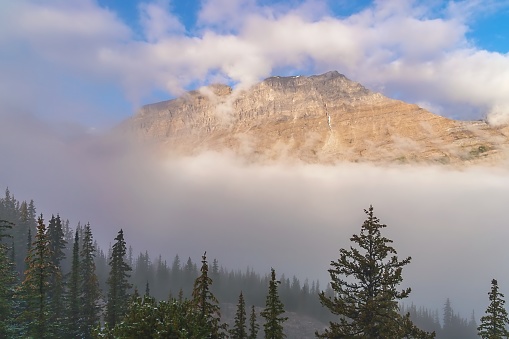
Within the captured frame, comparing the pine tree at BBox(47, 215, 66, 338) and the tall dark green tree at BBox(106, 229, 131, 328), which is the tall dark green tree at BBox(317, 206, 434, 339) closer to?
the tall dark green tree at BBox(106, 229, 131, 328)

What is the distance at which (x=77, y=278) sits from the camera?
194 ft

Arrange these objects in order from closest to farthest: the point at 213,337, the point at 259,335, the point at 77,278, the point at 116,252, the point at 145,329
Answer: the point at 145,329 < the point at 213,337 < the point at 116,252 < the point at 77,278 < the point at 259,335

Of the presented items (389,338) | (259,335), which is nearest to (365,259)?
(389,338)

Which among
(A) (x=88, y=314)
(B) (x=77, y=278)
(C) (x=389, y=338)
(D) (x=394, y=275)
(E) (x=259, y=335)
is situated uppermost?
(D) (x=394, y=275)

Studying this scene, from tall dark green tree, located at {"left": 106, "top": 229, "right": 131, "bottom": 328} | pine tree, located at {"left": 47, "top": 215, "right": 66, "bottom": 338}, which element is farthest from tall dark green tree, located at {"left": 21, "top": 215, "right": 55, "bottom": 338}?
pine tree, located at {"left": 47, "top": 215, "right": 66, "bottom": 338}

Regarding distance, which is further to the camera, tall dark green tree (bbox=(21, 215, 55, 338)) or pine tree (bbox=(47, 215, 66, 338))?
pine tree (bbox=(47, 215, 66, 338))

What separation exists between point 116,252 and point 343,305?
4004 cm

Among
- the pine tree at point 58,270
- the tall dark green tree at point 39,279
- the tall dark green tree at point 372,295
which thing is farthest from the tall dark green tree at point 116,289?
the tall dark green tree at point 372,295

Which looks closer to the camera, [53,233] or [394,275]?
[394,275]

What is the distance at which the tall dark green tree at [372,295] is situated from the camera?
23562mm

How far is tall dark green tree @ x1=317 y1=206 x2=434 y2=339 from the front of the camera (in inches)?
928

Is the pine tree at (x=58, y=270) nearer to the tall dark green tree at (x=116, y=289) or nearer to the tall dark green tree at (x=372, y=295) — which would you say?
the tall dark green tree at (x=116, y=289)

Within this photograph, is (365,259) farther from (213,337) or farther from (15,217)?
(15,217)

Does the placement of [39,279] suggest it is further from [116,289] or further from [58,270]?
[58,270]
